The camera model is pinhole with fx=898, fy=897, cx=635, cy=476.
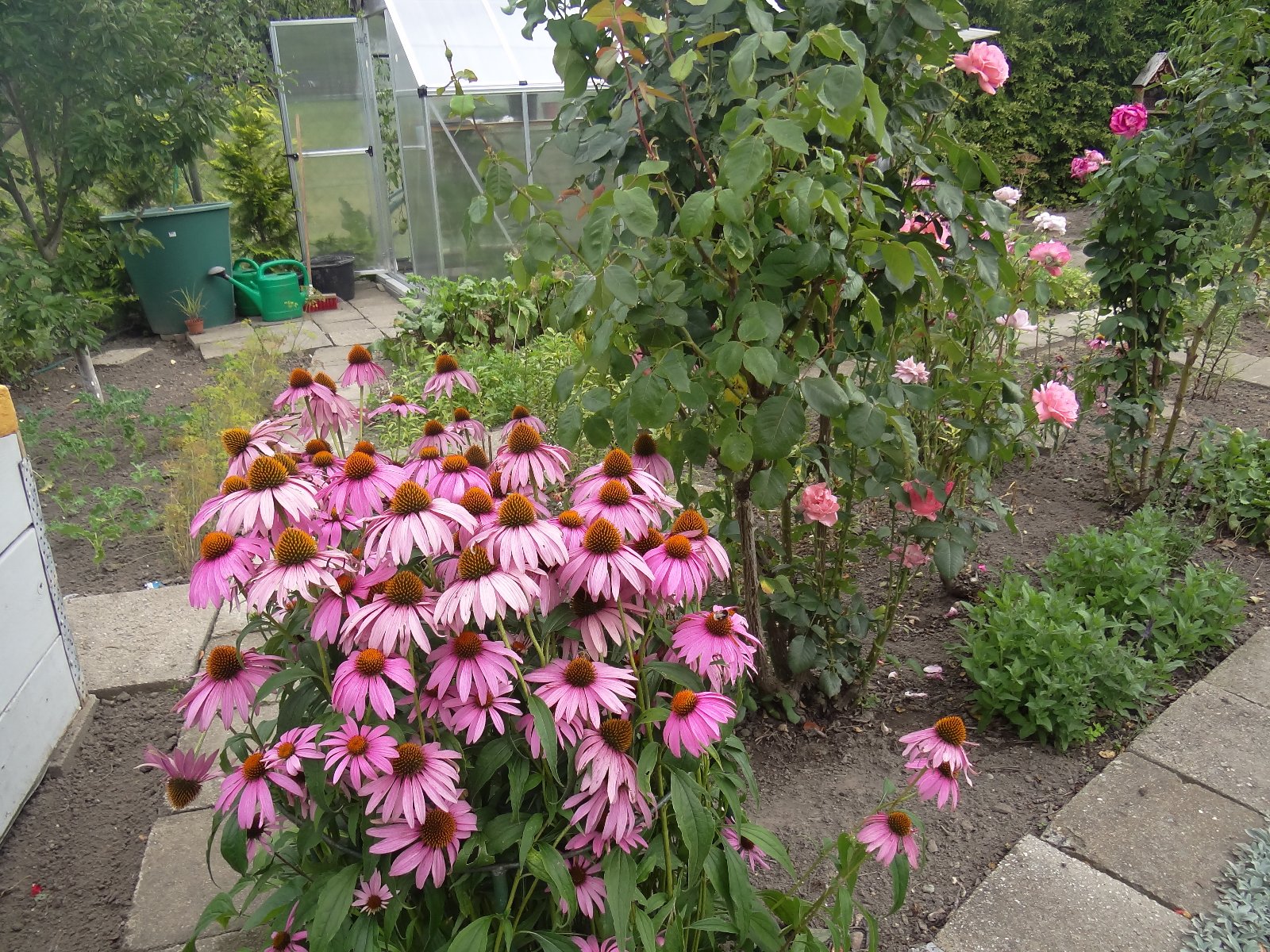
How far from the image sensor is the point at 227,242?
6.51 m

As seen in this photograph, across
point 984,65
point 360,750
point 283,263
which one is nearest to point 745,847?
point 360,750

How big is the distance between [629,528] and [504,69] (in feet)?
18.6

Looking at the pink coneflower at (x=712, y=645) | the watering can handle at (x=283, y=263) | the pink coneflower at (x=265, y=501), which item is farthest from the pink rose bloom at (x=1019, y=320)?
the watering can handle at (x=283, y=263)

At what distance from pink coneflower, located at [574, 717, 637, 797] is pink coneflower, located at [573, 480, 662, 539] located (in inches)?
10.2

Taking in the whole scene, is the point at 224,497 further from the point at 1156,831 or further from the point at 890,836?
the point at 1156,831

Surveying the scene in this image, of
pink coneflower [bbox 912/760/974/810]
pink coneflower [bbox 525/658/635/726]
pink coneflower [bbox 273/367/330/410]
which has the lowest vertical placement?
pink coneflower [bbox 912/760/974/810]

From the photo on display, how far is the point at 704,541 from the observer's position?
49.0 inches

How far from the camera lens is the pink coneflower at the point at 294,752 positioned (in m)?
1.12

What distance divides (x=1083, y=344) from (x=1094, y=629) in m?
3.48

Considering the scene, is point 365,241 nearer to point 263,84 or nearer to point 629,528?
point 263,84

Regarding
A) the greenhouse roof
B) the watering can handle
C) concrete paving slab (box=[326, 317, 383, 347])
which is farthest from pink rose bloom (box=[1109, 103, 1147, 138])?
the watering can handle

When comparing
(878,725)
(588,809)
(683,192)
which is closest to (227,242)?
(683,192)

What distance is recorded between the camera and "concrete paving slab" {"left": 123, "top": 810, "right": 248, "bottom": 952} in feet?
5.66

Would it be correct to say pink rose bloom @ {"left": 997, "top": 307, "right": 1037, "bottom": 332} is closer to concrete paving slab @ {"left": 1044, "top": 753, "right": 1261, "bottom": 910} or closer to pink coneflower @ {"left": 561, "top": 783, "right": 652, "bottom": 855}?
concrete paving slab @ {"left": 1044, "top": 753, "right": 1261, "bottom": 910}
